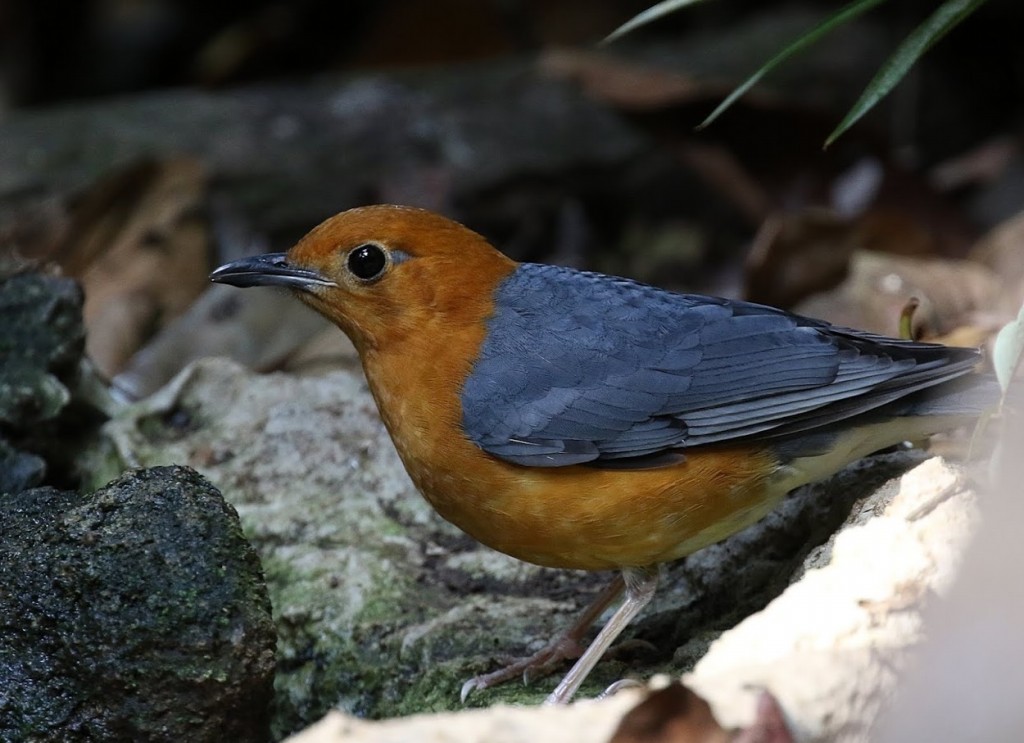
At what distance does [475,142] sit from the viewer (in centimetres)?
881

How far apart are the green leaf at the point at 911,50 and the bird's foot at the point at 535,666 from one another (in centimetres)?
180

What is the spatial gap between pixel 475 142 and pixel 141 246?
2790 millimetres

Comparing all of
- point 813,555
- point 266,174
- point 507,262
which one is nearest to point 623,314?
point 507,262

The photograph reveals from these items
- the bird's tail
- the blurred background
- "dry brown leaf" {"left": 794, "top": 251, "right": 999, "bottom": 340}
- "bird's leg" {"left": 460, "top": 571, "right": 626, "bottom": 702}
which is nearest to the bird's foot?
"bird's leg" {"left": 460, "top": 571, "right": 626, "bottom": 702}

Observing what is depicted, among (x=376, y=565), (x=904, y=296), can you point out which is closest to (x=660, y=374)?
(x=376, y=565)

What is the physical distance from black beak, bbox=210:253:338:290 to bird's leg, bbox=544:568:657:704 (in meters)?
1.38

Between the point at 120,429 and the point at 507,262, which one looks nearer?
the point at 507,262

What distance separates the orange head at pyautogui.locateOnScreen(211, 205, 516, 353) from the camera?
4.51m

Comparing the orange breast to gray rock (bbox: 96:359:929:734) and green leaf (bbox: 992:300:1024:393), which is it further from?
green leaf (bbox: 992:300:1024:393)

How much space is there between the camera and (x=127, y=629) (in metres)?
3.73

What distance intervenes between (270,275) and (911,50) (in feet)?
7.18

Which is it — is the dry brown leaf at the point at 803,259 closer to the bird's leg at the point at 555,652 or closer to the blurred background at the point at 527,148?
the blurred background at the point at 527,148

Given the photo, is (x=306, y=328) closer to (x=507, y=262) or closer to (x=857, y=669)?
(x=507, y=262)

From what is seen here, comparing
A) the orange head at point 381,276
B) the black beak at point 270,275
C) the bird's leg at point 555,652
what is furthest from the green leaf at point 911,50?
the black beak at point 270,275
